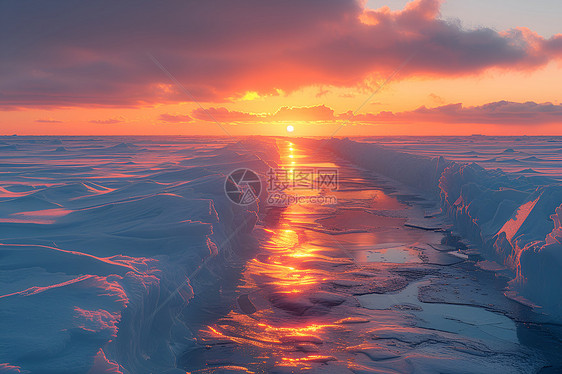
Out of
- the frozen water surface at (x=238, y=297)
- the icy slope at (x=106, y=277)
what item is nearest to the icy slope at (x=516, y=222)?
the frozen water surface at (x=238, y=297)

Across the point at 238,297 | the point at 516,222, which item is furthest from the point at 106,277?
the point at 516,222

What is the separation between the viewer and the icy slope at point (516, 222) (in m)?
5.79

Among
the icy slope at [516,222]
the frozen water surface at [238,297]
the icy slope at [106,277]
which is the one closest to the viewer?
the icy slope at [106,277]

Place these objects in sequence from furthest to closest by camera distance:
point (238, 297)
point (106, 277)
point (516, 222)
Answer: point (516, 222), point (238, 297), point (106, 277)

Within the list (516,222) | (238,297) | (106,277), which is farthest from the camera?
(516,222)

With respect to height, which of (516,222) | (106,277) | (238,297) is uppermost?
(516,222)

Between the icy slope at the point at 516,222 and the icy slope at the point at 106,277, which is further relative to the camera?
the icy slope at the point at 516,222

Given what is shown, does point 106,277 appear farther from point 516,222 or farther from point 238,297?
point 516,222

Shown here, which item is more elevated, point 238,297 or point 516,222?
point 516,222

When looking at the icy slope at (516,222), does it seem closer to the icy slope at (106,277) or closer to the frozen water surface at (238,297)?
the frozen water surface at (238,297)

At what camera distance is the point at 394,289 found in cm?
616

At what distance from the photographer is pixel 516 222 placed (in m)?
7.58

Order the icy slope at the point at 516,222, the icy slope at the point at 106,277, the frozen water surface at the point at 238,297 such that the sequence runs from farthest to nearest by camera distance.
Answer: the icy slope at the point at 516,222 < the frozen water surface at the point at 238,297 < the icy slope at the point at 106,277

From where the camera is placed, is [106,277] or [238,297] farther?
[238,297]
